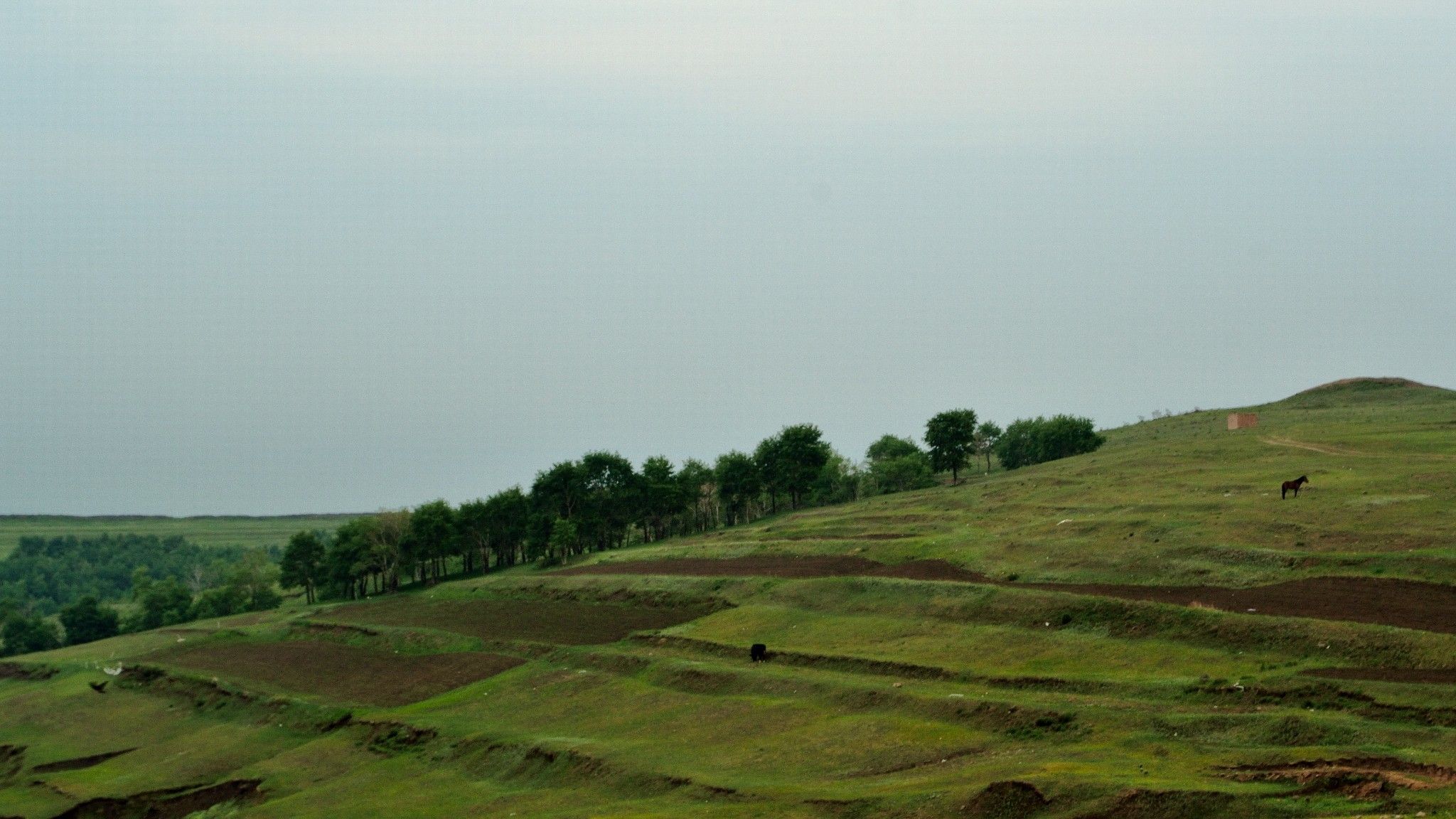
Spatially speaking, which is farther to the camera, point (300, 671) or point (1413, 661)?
point (300, 671)

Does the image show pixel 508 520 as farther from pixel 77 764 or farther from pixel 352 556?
pixel 77 764

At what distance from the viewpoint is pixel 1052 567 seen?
207 ft

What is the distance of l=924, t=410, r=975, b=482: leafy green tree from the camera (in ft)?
452

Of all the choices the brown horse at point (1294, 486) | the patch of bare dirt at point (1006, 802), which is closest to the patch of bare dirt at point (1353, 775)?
the patch of bare dirt at point (1006, 802)

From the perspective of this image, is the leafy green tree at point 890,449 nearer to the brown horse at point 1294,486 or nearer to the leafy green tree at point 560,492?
the leafy green tree at point 560,492

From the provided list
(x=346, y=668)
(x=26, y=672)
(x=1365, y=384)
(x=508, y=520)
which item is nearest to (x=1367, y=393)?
(x=1365, y=384)

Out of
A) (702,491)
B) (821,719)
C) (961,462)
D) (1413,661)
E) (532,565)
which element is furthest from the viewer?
(702,491)

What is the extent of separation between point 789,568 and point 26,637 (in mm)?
103232

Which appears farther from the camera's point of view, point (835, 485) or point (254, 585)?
point (835, 485)

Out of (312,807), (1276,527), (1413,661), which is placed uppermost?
(1276,527)

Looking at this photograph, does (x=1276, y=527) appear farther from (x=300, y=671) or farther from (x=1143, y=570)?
(x=300, y=671)

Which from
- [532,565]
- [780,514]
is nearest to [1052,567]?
[532,565]

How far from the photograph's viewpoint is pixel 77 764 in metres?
65.2

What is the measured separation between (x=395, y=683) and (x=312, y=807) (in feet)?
66.8
